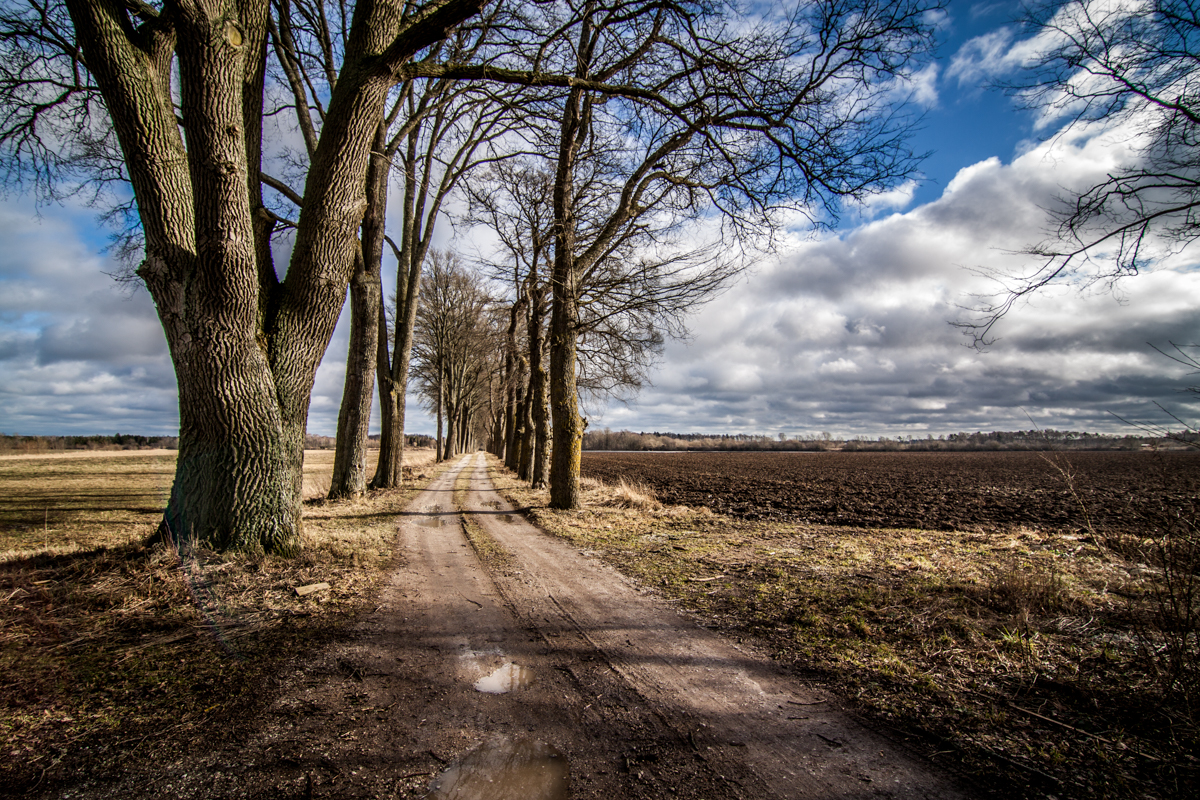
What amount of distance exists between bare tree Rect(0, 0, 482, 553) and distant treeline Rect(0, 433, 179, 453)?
36.5m

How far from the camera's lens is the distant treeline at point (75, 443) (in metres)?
35.6

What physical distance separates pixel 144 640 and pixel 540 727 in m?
2.89

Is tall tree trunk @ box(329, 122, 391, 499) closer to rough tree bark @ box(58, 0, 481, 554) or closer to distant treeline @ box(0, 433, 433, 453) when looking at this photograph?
rough tree bark @ box(58, 0, 481, 554)

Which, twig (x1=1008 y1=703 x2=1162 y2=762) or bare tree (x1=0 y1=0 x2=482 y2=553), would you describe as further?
bare tree (x1=0 y1=0 x2=482 y2=553)

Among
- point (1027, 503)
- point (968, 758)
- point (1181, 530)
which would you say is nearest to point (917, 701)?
point (968, 758)

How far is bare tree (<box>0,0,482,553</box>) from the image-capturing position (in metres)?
4.55

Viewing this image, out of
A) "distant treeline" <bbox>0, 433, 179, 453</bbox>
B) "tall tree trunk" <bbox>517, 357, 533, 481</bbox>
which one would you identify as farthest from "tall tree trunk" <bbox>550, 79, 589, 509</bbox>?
A: "distant treeline" <bbox>0, 433, 179, 453</bbox>

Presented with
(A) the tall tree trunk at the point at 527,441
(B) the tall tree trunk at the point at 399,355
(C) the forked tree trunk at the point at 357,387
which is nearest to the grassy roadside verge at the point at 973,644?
(C) the forked tree trunk at the point at 357,387

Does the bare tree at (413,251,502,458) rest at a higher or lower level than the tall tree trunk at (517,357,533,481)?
higher

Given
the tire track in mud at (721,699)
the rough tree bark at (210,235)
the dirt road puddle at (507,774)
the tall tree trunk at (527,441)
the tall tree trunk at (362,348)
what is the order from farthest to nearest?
1. the tall tree trunk at (527,441)
2. the tall tree trunk at (362,348)
3. the rough tree bark at (210,235)
4. the tire track in mud at (721,699)
5. the dirt road puddle at (507,774)

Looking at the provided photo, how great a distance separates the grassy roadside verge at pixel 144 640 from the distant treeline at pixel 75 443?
1452 inches

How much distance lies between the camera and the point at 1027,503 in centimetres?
1558

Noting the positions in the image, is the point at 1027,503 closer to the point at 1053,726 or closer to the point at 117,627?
the point at 1053,726

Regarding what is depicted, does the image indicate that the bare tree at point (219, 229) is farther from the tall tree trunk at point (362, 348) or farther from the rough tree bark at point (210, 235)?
the tall tree trunk at point (362, 348)
